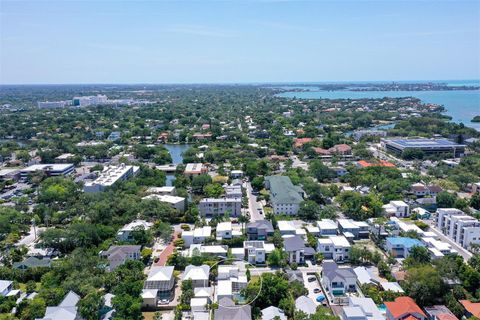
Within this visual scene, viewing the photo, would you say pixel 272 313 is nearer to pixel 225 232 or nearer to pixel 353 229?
pixel 225 232

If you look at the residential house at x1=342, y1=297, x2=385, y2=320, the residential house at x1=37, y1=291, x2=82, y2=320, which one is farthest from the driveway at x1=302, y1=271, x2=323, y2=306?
the residential house at x1=37, y1=291, x2=82, y2=320

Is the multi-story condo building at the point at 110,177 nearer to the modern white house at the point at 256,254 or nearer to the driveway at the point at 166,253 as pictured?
the driveway at the point at 166,253

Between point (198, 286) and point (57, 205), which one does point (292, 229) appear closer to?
point (198, 286)

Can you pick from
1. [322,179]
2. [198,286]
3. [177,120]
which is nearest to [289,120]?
[177,120]

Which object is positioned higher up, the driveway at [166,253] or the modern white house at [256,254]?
the modern white house at [256,254]

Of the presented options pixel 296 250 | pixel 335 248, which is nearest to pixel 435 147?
pixel 335 248

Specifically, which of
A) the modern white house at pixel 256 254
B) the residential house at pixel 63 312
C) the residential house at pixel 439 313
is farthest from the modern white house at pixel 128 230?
the residential house at pixel 439 313
